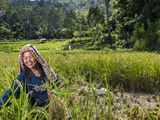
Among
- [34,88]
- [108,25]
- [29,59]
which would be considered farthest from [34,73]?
[108,25]

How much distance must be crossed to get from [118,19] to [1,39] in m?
43.3

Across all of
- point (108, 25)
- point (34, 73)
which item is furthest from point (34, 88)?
point (108, 25)

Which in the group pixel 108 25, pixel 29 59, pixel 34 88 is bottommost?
pixel 108 25

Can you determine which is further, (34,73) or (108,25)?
(108,25)

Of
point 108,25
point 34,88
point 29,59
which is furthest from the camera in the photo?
point 108,25

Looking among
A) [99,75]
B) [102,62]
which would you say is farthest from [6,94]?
[102,62]

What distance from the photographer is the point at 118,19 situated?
38938mm

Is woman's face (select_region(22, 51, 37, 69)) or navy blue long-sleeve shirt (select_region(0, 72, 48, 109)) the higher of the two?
woman's face (select_region(22, 51, 37, 69))

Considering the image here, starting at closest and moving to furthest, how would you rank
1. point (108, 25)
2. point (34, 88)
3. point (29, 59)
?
point (34, 88)
point (29, 59)
point (108, 25)

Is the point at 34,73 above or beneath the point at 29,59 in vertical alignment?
beneath

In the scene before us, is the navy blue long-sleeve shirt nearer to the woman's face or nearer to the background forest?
the woman's face

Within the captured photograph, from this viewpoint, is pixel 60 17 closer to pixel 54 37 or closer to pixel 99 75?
pixel 54 37

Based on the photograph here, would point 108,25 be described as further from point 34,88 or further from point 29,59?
point 34,88

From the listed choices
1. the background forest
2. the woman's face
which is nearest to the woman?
the woman's face
